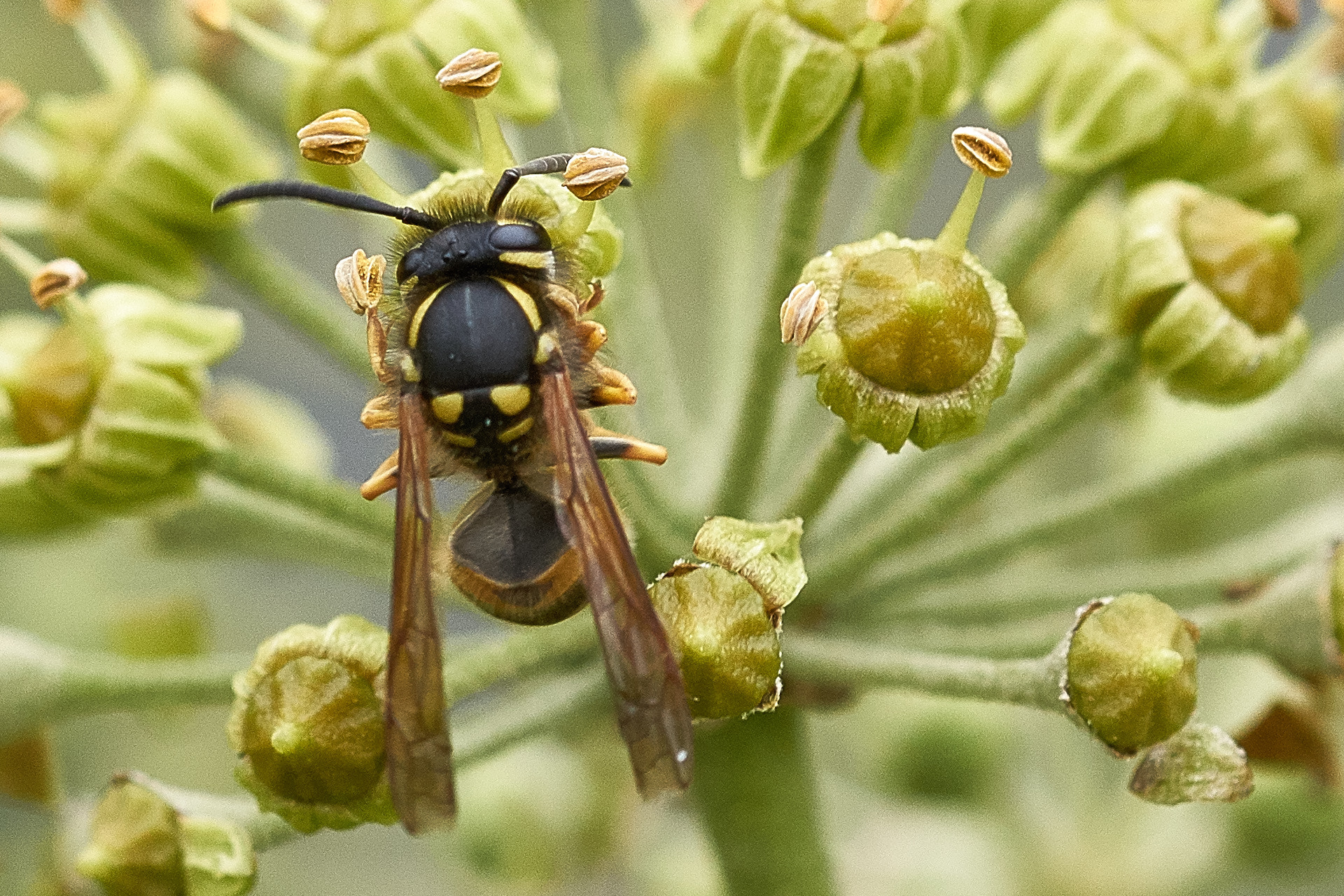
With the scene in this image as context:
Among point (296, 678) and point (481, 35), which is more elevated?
point (481, 35)

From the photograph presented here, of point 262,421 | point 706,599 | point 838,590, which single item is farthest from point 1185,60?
point 262,421

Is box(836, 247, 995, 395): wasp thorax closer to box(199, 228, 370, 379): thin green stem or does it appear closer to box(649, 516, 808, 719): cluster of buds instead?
box(649, 516, 808, 719): cluster of buds

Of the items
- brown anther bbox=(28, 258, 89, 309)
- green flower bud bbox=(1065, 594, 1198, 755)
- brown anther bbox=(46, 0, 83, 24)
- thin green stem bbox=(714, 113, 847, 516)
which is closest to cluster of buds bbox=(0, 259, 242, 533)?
brown anther bbox=(28, 258, 89, 309)

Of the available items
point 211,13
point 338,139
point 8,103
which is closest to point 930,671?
point 338,139

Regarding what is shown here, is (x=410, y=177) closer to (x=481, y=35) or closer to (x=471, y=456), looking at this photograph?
(x=481, y=35)

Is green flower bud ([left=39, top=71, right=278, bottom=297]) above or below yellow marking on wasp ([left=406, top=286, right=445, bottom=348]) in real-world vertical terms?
below

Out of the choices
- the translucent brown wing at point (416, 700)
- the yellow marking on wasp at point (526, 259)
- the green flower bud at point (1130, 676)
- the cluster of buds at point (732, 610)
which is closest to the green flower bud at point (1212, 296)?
the green flower bud at point (1130, 676)
